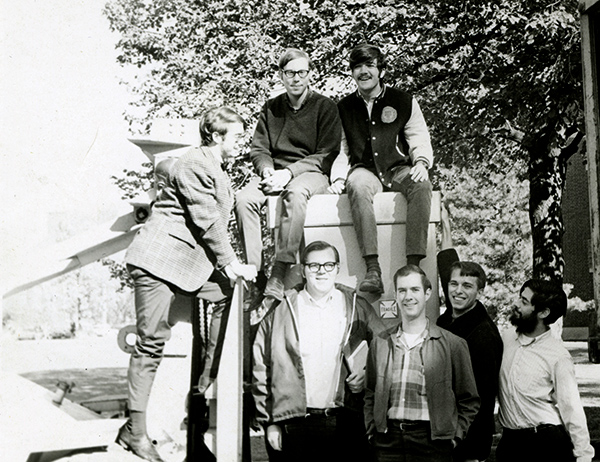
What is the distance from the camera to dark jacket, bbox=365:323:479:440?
330cm

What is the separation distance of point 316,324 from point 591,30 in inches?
84.6

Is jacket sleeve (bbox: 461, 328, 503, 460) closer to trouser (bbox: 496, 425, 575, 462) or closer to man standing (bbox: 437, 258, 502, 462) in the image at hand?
man standing (bbox: 437, 258, 502, 462)

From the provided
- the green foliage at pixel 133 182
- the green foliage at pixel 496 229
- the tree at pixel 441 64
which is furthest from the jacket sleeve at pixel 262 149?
the green foliage at pixel 496 229

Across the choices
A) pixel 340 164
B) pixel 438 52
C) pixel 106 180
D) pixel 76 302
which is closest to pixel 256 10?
pixel 438 52

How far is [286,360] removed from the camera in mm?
3566

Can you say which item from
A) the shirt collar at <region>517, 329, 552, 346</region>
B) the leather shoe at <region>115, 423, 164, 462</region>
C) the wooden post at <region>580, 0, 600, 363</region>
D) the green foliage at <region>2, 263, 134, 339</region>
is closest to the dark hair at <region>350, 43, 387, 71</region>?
the wooden post at <region>580, 0, 600, 363</region>

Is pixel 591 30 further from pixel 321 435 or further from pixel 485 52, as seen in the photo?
pixel 485 52

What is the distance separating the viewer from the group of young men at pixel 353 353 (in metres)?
3.36

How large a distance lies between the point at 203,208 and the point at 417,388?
50.1 inches

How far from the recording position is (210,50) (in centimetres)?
1080

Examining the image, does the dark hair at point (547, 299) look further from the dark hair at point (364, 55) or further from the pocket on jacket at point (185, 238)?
the pocket on jacket at point (185, 238)

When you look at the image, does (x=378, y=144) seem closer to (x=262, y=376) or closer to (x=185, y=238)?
(x=185, y=238)

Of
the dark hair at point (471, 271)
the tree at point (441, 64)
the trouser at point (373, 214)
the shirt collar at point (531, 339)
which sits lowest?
the shirt collar at point (531, 339)

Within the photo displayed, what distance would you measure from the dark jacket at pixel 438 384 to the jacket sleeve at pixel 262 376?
1.56ft
